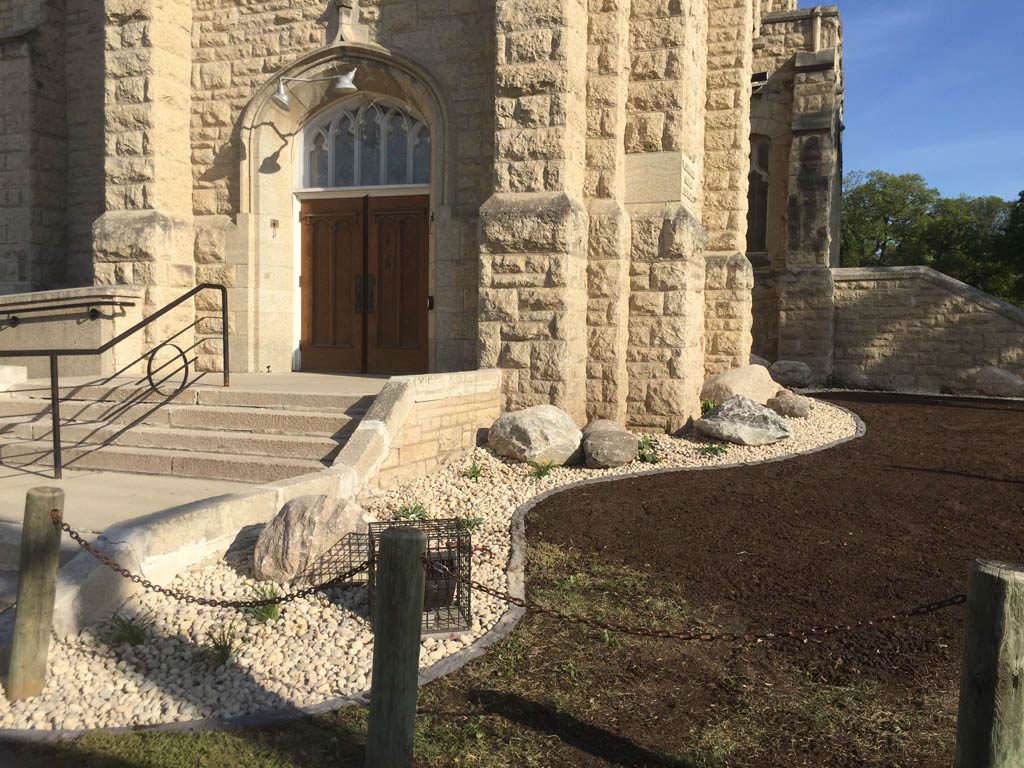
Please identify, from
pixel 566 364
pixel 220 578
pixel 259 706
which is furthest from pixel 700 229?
pixel 259 706

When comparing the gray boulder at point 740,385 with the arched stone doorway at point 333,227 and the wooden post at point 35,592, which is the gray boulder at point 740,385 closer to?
the arched stone doorway at point 333,227

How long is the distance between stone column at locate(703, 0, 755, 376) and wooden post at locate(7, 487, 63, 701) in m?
8.91

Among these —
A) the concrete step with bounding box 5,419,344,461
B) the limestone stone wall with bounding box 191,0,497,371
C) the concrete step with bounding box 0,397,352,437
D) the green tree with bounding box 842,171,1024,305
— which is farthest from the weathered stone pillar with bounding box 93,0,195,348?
the green tree with bounding box 842,171,1024,305

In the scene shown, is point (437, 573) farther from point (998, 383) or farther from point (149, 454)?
point (998, 383)

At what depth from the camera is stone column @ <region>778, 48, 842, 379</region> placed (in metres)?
15.5

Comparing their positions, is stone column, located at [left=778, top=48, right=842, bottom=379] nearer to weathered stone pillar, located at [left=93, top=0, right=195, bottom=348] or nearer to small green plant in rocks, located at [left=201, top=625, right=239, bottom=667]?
weathered stone pillar, located at [left=93, top=0, right=195, bottom=348]

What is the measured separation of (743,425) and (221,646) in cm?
613

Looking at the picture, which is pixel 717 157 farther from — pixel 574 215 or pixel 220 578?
pixel 220 578

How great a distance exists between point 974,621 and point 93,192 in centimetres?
1190

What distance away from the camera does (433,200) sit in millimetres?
9094

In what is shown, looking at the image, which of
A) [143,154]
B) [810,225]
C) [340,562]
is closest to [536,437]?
[340,562]

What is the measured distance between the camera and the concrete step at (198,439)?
653 cm

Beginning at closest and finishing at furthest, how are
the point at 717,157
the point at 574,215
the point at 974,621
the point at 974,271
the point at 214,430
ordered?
the point at 974,621
the point at 214,430
the point at 574,215
the point at 717,157
the point at 974,271

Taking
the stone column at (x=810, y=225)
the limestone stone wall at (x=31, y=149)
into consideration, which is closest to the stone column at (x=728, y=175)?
the stone column at (x=810, y=225)
